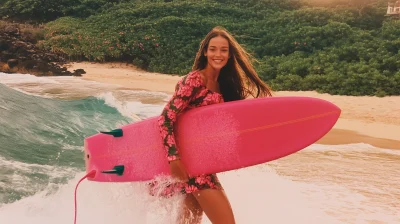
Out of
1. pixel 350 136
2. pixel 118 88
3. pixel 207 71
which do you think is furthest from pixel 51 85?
pixel 207 71

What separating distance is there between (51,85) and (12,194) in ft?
28.5

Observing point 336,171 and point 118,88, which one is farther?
point 118,88

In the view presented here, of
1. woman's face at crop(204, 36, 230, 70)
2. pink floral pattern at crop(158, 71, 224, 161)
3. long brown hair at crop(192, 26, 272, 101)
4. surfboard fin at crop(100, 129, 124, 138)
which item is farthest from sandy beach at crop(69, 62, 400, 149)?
pink floral pattern at crop(158, 71, 224, 161)

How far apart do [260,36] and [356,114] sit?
8452 mm

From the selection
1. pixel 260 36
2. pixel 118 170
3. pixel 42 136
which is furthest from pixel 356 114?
pixel 260 36

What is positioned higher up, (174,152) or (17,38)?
(174,152)

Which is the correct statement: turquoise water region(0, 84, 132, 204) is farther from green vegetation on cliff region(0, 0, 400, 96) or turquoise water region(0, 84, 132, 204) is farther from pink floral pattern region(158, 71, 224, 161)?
green vegetation on cliff region(0, 0, 400, 96)

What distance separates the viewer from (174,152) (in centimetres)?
208

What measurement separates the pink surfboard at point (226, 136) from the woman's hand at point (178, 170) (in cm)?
11

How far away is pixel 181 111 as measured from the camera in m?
2.14

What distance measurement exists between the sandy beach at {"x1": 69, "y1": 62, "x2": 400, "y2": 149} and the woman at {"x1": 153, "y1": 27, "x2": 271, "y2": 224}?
437 cm

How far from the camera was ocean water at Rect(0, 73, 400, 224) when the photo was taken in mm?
2955

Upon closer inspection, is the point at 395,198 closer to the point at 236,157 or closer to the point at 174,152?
the point at 236,157

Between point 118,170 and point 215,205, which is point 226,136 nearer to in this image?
point 215,205
